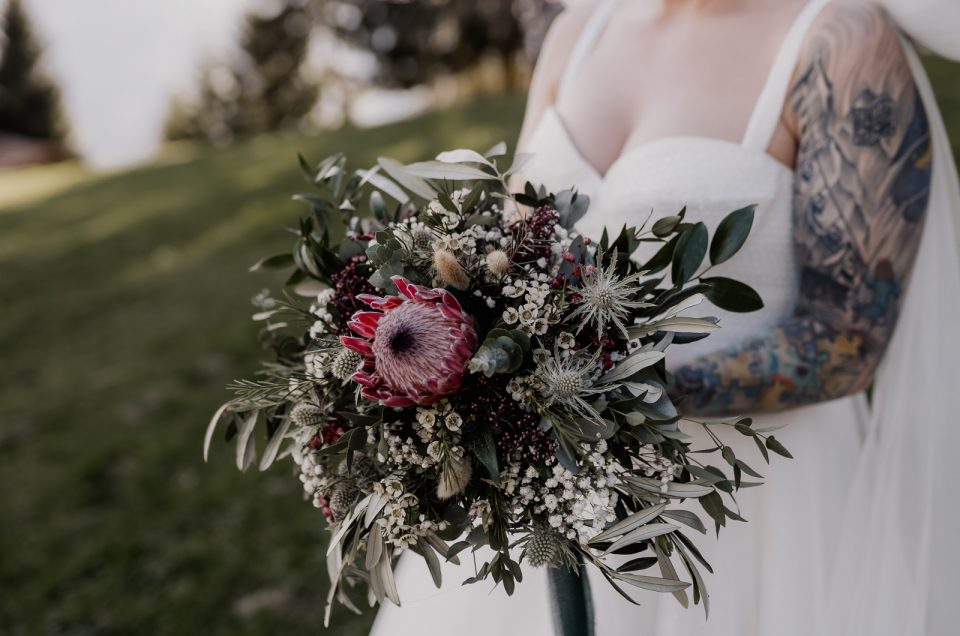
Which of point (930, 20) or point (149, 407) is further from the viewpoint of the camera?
point (149, 407)

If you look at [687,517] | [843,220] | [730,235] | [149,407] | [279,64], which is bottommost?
[279,64]

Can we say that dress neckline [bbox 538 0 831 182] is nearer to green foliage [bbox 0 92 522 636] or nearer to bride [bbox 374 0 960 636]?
bride [bbox 374 0 960 636]

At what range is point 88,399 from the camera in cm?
628

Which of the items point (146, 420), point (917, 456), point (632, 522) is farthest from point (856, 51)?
point (146, 420)

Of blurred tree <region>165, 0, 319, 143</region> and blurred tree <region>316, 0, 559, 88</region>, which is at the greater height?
blurred tree <region>316, 0, 559, 88</region>

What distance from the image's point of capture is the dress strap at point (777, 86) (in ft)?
5.90

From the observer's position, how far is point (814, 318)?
5.82ft

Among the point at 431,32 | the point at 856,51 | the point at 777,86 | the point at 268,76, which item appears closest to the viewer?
the point at 856,51

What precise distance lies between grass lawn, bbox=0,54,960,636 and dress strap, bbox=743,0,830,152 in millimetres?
1759

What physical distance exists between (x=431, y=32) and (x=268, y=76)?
907 centimetres

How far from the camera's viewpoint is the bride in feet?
5.61

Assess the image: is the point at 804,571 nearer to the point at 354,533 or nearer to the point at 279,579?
the point at 354,533

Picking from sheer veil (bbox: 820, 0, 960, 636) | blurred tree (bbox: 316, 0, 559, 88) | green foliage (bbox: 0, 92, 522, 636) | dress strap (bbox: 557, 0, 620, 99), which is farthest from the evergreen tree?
sheer veil (bbox: 820, 0, 960, 636)

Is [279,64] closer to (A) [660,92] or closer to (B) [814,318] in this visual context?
(A) [660,92]
